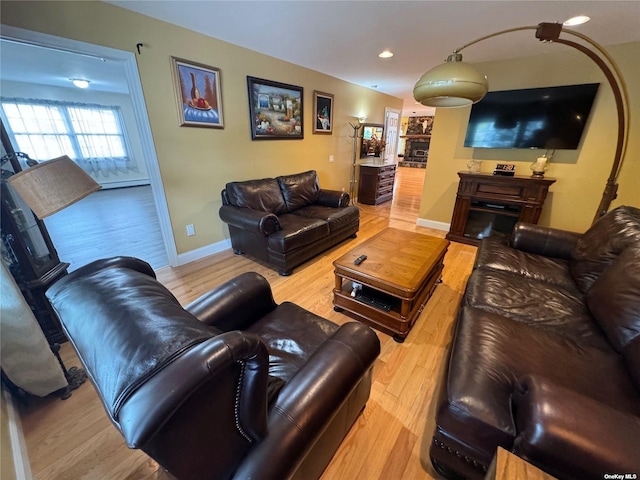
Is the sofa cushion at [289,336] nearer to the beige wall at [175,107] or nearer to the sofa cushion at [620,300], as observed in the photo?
the sofa cushion at [620,300]

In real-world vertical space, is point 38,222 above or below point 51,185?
below

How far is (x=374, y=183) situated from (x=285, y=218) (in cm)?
273

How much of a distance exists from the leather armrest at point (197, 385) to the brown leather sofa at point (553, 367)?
0.77m

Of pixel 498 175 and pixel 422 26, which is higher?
pixel 422 26

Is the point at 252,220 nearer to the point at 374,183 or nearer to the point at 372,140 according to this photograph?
the point at 374,183

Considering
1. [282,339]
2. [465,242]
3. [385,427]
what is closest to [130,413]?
[282,339]

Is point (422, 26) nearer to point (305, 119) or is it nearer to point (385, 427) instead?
point (305, 119)

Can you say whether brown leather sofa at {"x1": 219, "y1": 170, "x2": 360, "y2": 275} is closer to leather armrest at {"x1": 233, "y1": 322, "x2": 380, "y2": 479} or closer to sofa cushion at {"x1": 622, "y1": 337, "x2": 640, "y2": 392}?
leather armrest at {"x1": 233, "y1": 322, "x2": 380, "y2": 479}

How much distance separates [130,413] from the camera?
17.8 inches

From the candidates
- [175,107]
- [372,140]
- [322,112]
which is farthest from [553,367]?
[372,140]

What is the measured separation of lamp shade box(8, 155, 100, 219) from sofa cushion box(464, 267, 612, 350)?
2.06 metres

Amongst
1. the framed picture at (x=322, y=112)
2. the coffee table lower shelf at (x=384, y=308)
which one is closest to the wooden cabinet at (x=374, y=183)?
the framed picture at (x=322, y=112)

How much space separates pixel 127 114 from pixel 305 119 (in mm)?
5953

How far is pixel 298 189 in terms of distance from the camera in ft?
11.3
